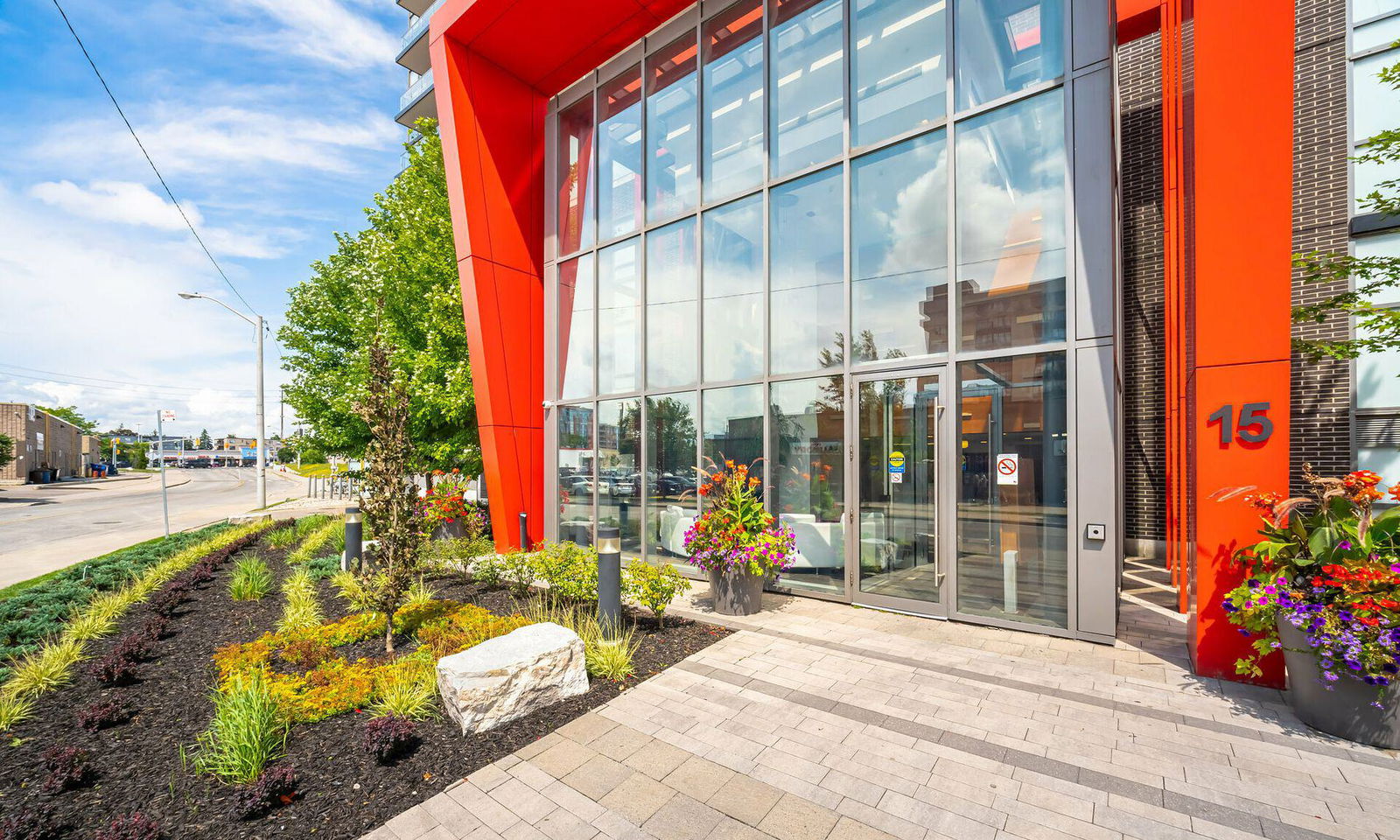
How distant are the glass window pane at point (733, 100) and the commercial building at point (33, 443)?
54482mm

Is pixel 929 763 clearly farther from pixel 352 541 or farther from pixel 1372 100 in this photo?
pixel 1372 100

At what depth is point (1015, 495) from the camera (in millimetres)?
6312

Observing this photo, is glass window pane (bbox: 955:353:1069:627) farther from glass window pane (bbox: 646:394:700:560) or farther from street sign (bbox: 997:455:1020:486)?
glass window pane (bbox: 646:394:700:560)

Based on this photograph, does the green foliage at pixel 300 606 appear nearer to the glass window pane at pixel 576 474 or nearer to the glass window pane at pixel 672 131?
the glass window pane at pixel 576 474

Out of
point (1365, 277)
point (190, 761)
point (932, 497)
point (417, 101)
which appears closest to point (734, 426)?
point (932, 497)

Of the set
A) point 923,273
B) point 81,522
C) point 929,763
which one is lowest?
point 81,522

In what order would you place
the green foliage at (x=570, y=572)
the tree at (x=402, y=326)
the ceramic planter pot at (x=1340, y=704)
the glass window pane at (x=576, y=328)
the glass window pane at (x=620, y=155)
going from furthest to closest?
the tree at (x=402, y=326), the glass window pane at (x=576, y=328), the glass window pane at (x=620, y=155), the green foliage at (x=570, y=572), the ceramic planter pot at (x=1340, y=704)

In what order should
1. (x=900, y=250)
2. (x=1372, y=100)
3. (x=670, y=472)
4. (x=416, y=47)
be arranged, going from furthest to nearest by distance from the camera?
1. (x=416, y=47)
2. (x=670, y=472)
3. (x=1372, y=100)
4. (x=900, y=250)

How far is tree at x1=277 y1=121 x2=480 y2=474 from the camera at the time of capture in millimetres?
12828

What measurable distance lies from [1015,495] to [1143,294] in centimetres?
804

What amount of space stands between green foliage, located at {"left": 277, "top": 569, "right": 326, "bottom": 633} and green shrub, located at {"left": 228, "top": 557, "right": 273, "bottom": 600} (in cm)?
30

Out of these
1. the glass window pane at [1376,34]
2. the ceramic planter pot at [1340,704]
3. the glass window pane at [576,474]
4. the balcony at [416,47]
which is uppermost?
the balcony at [416,47]

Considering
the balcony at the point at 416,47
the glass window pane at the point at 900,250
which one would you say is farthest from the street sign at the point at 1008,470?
the balcony at the point at 416,47

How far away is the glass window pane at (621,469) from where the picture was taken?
1030 centimetres
